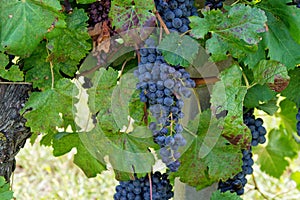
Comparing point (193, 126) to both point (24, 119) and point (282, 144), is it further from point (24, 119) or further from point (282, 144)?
point (282, 144)

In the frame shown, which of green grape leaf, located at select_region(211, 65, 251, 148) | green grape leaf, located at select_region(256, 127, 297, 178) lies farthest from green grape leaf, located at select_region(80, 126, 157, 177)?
green grape leaf, located at select_region(256, 127, 297, 178)

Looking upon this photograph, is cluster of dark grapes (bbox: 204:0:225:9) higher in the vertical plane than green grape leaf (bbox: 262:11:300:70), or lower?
higher

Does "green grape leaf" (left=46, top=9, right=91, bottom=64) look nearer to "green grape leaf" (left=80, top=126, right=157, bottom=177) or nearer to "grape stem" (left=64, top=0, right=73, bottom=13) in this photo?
"grape stem" (left=64, top=0, right=73, bottom=13)

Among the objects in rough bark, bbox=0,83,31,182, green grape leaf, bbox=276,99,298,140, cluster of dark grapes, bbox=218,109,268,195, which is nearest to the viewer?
rough bark, bbox=0,83,31,182

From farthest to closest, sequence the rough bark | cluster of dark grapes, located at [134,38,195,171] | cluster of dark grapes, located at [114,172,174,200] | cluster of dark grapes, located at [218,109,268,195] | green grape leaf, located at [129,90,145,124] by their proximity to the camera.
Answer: cluster of dark grapes, located at [218,109,268,195] → cluster of dark grapes, located at [114,172,174,200] → the rough bark → green grape leaf, located at [129,90,145,124] → cluster of dark grapes, located at [134,38,195,171]

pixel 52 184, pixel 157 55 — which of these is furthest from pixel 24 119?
pixel 52 184

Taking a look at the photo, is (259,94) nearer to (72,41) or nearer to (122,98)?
(122,98)

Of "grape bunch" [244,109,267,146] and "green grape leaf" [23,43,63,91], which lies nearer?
"green grape leaf" [23,43,63,91]
